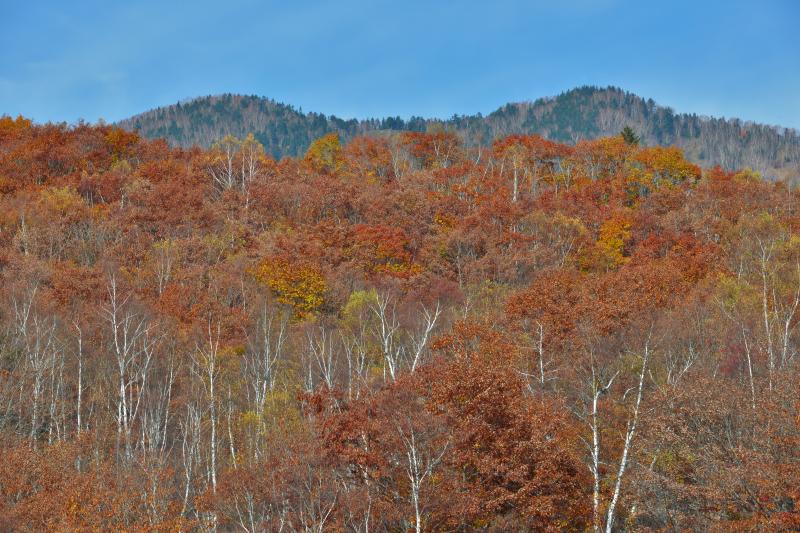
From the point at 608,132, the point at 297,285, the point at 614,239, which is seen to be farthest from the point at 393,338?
the point at 608,132

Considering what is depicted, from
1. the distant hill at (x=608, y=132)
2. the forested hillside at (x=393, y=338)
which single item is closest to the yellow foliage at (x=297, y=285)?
the forested hillside at (x=393, y=338)

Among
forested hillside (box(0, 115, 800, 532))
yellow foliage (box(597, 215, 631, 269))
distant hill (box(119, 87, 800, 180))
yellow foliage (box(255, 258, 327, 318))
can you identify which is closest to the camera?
forested hillside (box(0, 115, 800, 532))

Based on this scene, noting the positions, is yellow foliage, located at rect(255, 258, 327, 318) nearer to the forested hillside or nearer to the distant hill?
the forested hillside

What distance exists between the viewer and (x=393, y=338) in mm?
44562

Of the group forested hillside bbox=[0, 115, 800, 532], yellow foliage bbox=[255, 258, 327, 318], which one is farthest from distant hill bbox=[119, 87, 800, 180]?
yellow foliage bbox=[255, 258, 327, 318]

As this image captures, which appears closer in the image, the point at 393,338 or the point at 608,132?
the point at 393,338

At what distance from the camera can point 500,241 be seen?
60.6 m

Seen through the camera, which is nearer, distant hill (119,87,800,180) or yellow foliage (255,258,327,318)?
yellow foliage (255,258,327,318)

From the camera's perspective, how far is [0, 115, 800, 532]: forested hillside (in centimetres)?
2184

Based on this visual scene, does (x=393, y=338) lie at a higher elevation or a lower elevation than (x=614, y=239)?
lower

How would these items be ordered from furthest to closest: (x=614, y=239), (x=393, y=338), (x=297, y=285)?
1. (x=614, y=239)
2. (x=297, y=285)
3. (x=393, y=338)

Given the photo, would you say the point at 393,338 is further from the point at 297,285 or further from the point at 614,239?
the point at 614,239

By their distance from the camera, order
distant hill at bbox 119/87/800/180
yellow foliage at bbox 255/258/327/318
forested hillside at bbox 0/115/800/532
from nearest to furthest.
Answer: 1. forested hillside at bbox 0/115/800/532
2. yellow foliage at bbox 255/258/327/318
3. distant hill at bbox 119/87/800/180

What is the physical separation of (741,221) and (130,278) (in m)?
46.2
